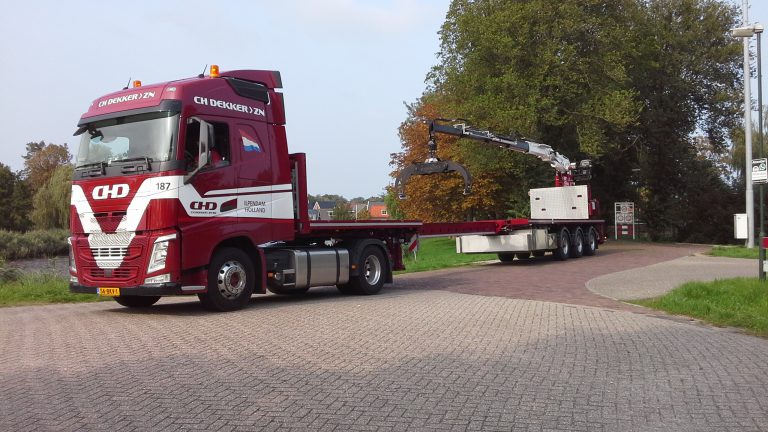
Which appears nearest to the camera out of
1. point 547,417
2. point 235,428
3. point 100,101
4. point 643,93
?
point 235,428

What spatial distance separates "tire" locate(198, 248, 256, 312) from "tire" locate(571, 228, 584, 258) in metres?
17.0

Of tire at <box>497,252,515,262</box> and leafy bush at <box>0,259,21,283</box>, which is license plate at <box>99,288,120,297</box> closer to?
leafy bush at <box>0,259,21,283</box>

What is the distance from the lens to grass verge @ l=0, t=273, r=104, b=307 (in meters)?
13.4

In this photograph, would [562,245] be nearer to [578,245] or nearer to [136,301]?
[578,245]

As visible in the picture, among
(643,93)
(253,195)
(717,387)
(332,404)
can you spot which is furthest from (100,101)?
(643,93)

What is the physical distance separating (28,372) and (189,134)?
4.50 m

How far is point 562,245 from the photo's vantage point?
2397 centimetres

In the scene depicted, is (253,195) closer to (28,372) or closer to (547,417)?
(28,372)

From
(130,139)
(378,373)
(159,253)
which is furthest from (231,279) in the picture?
(378,373)

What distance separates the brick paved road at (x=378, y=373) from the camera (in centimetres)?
482

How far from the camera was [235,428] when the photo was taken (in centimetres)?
452

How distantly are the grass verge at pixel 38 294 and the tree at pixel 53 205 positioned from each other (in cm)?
3061

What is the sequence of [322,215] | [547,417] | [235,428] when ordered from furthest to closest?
[322,215] < [547,417] < [235,428]

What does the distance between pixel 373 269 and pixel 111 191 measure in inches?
226
